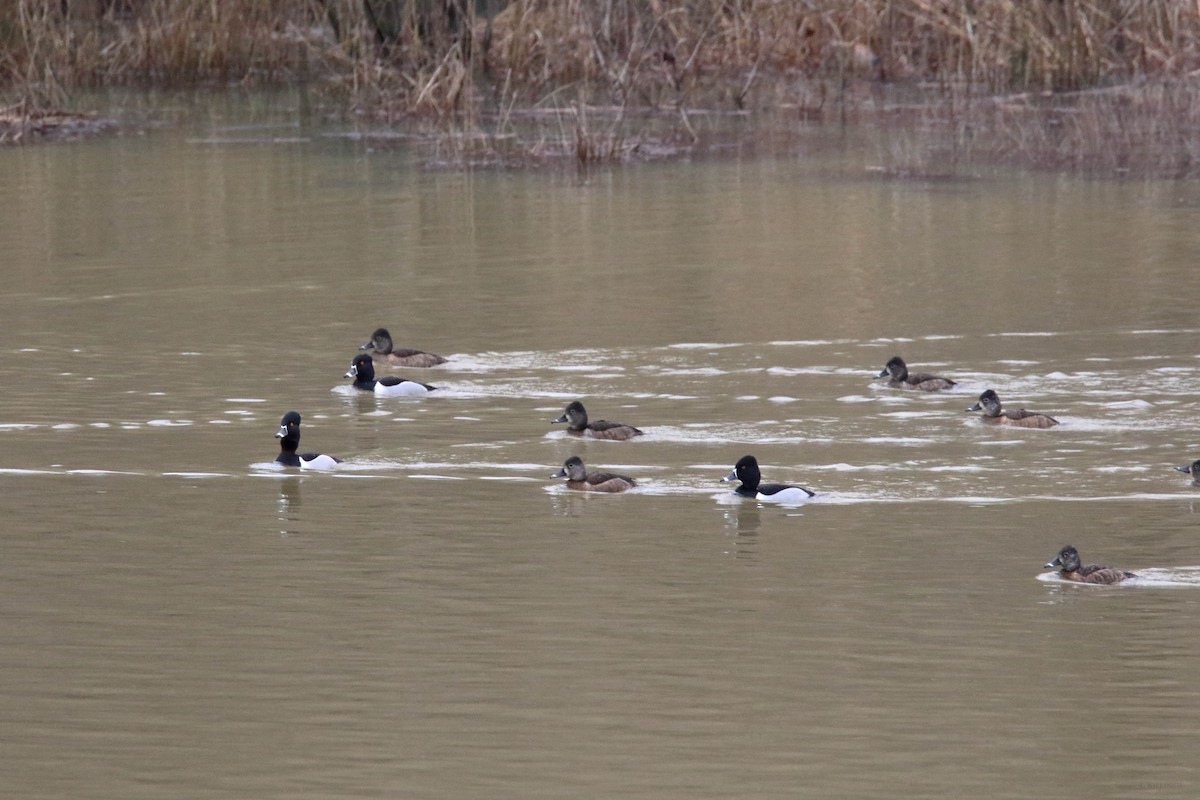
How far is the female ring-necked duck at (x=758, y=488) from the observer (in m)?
12.1

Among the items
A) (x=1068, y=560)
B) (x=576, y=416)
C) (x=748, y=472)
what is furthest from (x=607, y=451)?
(x=1068, y=560)

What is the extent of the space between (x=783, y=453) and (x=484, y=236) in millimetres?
10111

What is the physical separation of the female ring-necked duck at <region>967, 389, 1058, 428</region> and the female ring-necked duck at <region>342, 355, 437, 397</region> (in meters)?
3.87

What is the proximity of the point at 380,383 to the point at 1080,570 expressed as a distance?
6515 millimetres

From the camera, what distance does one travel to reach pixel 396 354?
1648 cm

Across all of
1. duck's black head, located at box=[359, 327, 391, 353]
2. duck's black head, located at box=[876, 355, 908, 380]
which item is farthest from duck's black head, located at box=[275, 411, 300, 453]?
duck's black head, located at box=[876, 355, 908, 380]

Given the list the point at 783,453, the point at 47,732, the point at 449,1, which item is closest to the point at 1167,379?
the point at 783,453

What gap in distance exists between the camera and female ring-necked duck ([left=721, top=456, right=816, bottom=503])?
478 inches

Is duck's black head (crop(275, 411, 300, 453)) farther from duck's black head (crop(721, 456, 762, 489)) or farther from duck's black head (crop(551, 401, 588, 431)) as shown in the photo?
duck's black head (crop(721, 456, 762, 489))

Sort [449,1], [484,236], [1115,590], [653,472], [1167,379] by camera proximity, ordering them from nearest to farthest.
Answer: [1115,590], [653,472], [1167,379], [484,236], [449,1]

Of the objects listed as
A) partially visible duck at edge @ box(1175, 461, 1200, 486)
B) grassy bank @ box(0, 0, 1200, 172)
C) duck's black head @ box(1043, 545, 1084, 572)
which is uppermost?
grassy bank @ box(0, 0, 1200, 172)

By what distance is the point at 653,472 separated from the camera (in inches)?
520

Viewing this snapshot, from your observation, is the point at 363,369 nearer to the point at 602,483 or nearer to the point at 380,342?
the point at 380,342

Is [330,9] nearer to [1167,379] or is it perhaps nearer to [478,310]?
[478,310]
